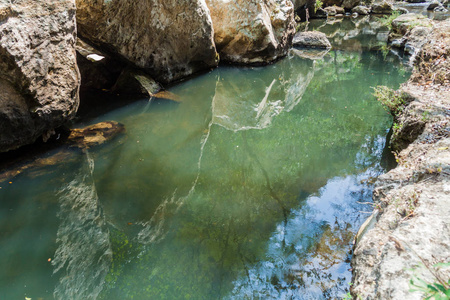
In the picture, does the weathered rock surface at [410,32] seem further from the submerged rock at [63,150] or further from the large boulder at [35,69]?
the large boulder at [35,69]

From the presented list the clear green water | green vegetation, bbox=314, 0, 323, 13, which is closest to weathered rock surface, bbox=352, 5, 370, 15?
green vegetation, bbox=314, 0, 323, 13

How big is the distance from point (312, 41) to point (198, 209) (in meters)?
14.5

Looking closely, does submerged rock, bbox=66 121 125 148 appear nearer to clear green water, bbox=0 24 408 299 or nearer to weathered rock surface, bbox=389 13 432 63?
clear green water, bbox=0 24 408 299

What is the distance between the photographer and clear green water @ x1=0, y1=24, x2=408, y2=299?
3855 millimetres

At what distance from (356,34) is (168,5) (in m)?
15.5

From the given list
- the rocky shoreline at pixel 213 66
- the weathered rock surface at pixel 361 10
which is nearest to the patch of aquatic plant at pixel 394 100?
the rocky shoreline at pixel 213 66

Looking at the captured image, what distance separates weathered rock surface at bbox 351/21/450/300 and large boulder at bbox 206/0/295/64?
8510mm

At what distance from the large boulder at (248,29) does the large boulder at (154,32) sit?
126 centimetres

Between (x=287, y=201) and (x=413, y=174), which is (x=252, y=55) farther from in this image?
(x=413, y=174)

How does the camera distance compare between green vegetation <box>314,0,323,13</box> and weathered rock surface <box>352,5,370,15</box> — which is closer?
green vegetation <box>314,0,323,13</box>

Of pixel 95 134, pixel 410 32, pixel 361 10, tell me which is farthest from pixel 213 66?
pixel 361 10

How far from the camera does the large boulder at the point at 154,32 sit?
8.47 metres

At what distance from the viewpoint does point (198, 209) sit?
5.08m

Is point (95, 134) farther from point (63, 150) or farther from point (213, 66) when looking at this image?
point (213, 66)
